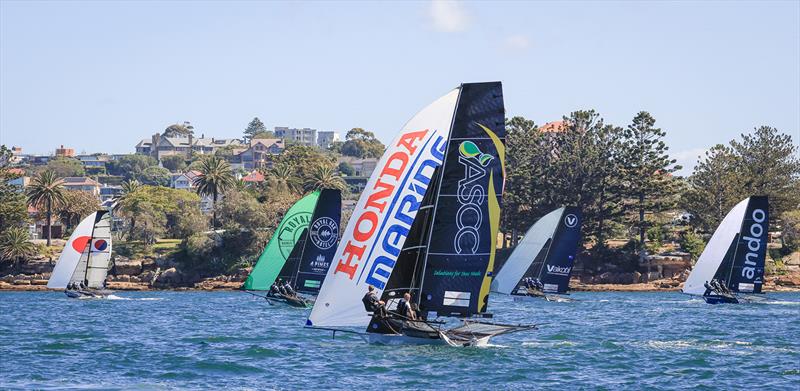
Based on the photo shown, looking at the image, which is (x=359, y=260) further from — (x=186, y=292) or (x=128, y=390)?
(x=186, y=292)

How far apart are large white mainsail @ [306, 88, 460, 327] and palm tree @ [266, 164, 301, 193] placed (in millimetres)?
77224

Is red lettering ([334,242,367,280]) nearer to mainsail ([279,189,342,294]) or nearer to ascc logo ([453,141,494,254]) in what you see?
ascc logo ([453,141,494,254])

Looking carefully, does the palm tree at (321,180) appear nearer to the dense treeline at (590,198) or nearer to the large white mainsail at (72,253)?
the dense treeline at (590,198)

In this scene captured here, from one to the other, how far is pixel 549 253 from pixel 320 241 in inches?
628

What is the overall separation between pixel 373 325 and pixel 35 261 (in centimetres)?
7131

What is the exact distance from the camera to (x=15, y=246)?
96.2 metres

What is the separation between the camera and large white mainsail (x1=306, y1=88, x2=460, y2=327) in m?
32.3

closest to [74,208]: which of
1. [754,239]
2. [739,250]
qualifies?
[739,250]

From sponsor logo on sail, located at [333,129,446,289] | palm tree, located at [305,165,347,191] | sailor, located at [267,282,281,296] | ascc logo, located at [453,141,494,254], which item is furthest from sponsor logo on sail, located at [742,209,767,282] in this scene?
palm tree, located at [305,165,347,191]

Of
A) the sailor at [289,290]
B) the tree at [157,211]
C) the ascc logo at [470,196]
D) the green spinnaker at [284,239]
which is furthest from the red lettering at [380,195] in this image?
the tree at [157,211]

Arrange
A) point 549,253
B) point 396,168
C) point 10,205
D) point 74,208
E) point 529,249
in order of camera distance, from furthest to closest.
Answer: point 74,208
point 10,205
point 529,249
point 549,253
point 396,168

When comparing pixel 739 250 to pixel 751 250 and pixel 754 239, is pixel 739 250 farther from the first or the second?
pixel 754 239

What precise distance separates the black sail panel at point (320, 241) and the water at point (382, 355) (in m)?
4.93

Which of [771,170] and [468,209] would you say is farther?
[771,170]
